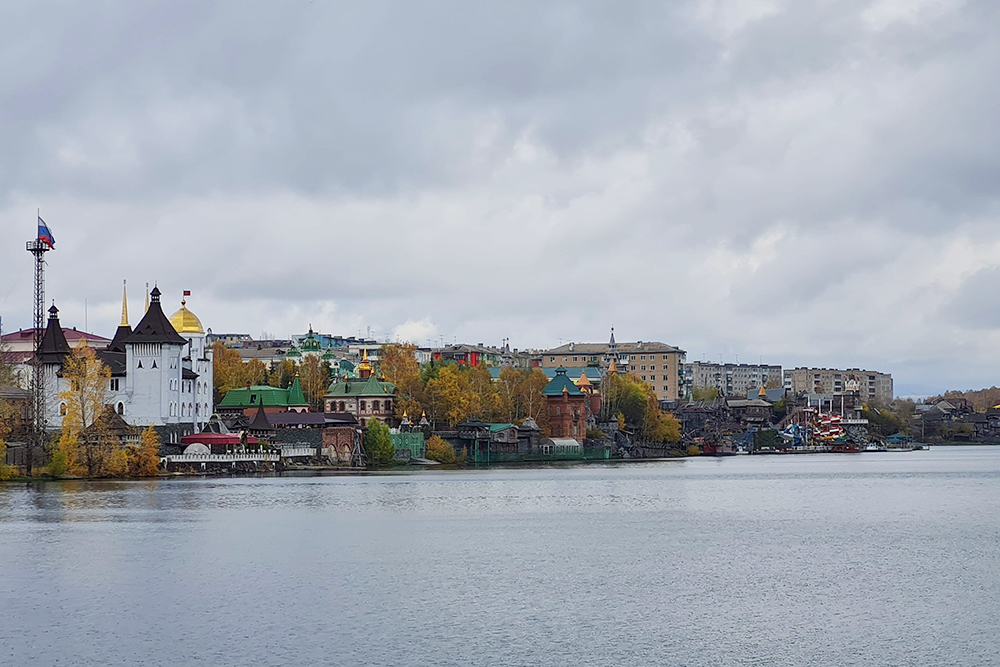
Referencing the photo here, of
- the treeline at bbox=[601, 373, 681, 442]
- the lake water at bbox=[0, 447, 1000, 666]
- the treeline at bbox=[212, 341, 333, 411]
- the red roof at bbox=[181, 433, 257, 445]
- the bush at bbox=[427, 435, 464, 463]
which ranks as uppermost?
the treeline at bbox=[212, 341, 333, 411]

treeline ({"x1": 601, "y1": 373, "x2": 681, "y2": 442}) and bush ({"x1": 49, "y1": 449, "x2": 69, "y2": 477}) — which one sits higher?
treeline ({"x1": 601, "y1": 373, "x2": 681, "y2": 442})

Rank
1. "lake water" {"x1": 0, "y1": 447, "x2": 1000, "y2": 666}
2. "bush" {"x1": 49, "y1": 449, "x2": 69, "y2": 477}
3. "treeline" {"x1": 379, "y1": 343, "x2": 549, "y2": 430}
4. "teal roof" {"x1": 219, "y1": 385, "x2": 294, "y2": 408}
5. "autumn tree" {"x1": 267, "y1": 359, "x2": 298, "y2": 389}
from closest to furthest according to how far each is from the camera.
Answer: "lake water" {"x1": 0, "y1": 447, "x2": 1000, "y2": 666}
"bush" {"x1": 49, "y1": 449, "x2": 69, "y2": 477}
"teal roof" {"x1": 219, "y1": 385, "x2": 294, "y2": 408}
"treeline" {"x1": 379, "y1": 343, "x2": 549, "y2": 430}
"autumn tree" {"x1": 267, "y1": 359, "x2": 298, "y2": 389}

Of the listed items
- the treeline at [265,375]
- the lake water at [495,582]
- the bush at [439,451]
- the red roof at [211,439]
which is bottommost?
the lake water at [495,582]

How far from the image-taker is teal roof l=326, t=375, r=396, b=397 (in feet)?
424

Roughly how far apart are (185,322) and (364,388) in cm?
2560

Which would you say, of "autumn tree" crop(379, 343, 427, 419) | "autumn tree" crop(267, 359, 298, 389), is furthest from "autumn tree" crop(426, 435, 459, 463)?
"autumn tree" crop(267, 359, 298, 389)

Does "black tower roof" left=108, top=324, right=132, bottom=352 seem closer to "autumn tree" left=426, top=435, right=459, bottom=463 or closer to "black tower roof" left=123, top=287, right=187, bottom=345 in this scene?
"black tower roof" left=123, top=287, right=187, bottom=345

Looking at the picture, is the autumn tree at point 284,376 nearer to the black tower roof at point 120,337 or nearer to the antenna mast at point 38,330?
the black tower roof at point 120,337

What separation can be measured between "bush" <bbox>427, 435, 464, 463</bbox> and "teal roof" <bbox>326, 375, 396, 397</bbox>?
11.9m

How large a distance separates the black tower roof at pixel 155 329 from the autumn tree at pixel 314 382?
34.7 meters

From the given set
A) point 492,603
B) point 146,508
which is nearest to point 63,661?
point 492,603

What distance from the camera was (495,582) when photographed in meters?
36.1

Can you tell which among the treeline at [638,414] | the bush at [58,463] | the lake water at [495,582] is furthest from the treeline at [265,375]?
the lake water at [495,582]

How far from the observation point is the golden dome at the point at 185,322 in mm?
107625
